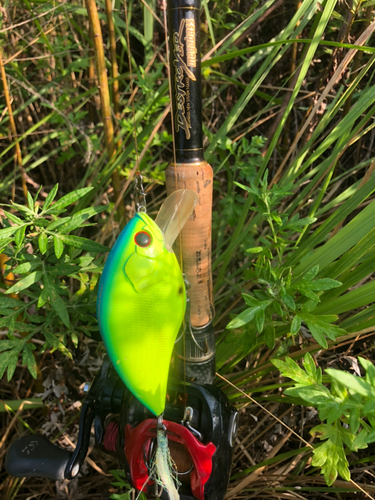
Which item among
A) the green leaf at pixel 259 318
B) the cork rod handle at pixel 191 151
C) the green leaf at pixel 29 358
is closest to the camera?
the cork rod handle at pixel 191 151

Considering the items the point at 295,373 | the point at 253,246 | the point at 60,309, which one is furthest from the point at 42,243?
the point at 253,246

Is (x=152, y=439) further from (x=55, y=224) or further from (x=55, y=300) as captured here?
(x=55, y=224)

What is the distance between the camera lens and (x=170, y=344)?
2.06ft

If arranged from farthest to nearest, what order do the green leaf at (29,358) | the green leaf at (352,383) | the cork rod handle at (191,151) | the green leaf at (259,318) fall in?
the green leaf at (29,358), the green leaf at (259,318), the cork rod handle at (191,151), the green leaf at (352,383)

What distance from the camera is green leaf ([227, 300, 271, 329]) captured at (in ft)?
2.11

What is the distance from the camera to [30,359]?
76 cm

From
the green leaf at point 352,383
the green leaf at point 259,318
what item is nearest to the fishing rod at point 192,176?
the green leaf at point 259,318

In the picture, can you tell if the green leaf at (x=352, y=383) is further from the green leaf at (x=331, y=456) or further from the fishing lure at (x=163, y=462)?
the fishing lure at (x=163, y=462)

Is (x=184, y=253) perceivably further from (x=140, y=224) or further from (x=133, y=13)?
(x=133, y=13)

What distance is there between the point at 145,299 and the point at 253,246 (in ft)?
1.85

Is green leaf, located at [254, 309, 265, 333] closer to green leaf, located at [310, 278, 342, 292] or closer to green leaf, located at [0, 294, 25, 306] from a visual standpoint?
green leaf, located at [310, 278, 342, 292]

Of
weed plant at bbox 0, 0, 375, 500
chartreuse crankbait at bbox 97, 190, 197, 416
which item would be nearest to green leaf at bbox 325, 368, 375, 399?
weed plant at bbox 0, 0, 375, 500

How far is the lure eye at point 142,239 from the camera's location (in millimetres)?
557

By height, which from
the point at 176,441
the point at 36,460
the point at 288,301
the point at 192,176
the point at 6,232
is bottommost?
the point at 36,460
